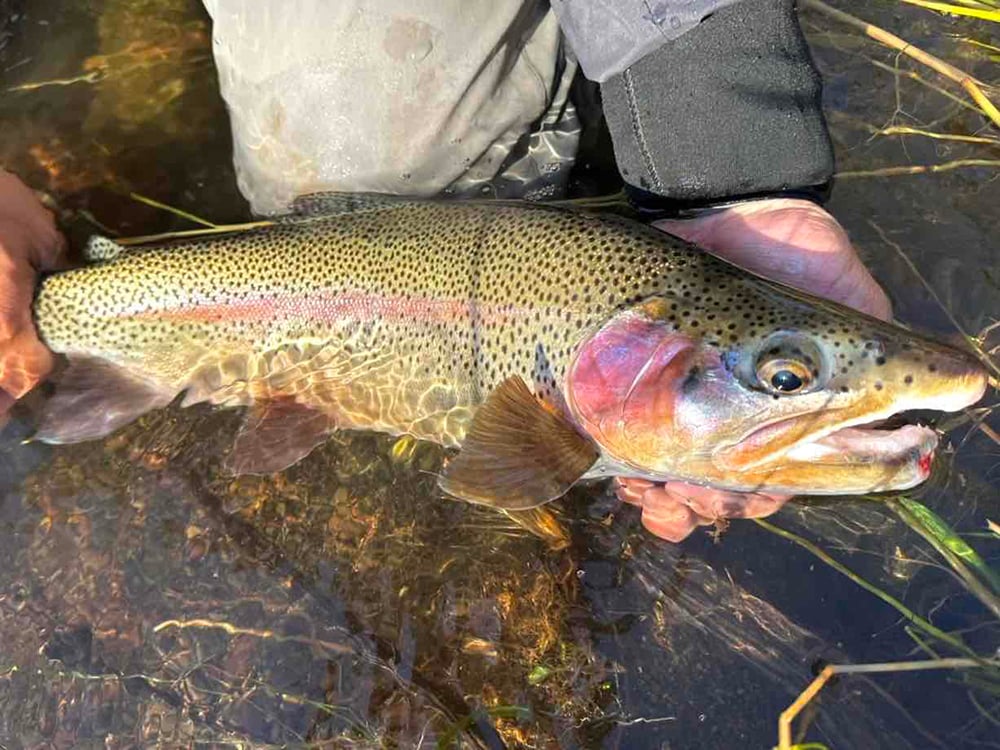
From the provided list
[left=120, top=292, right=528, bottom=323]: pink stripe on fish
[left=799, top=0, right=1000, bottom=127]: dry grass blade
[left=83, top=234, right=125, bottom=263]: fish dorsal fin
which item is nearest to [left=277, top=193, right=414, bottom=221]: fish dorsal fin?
[left=120, top=292, right=528, bottom=323]: pink stripe on fish

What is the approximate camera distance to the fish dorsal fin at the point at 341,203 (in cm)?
301

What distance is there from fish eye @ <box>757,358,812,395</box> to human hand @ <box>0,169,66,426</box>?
2.49 m

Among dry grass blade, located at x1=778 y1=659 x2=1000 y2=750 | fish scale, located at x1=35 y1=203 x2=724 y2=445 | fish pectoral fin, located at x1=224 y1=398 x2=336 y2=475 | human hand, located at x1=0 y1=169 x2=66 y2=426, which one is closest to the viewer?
fish scale, located at x1=35 y1=203 x2=724 y2=445

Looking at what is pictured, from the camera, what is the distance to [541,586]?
9.73 ft

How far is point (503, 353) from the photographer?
261 cm

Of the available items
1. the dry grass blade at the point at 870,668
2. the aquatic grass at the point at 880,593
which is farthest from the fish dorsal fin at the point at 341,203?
the dry grass blade at the point at 870,668

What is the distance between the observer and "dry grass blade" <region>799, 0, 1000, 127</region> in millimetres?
3684

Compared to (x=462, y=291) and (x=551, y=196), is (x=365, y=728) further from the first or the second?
(x=551, y=196)

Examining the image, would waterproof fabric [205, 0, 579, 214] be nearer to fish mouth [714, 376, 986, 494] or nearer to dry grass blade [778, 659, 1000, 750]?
fish mouth [714, 376, 986, 494]

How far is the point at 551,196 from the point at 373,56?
1020mm

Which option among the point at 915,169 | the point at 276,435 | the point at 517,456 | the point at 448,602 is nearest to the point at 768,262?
the point at 517,456

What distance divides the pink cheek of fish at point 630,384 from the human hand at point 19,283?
1.97m

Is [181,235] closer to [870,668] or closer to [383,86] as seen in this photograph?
[383,86]

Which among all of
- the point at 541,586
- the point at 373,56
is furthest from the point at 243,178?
the point at 541,586
